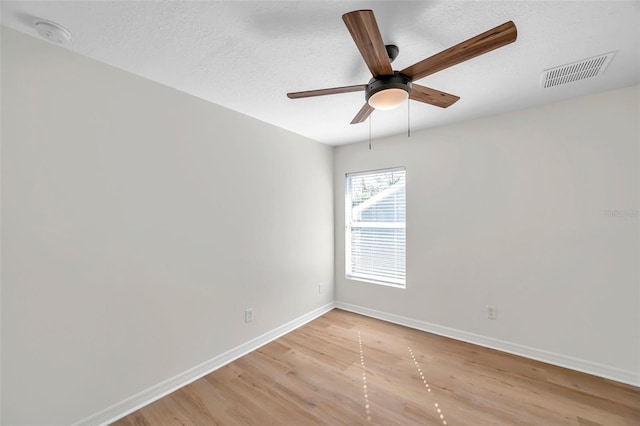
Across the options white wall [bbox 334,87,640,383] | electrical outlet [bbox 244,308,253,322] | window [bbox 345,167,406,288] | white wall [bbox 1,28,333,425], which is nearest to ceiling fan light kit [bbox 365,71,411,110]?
white wall [bbox 1,28,333,425]

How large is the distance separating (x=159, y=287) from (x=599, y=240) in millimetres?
3639

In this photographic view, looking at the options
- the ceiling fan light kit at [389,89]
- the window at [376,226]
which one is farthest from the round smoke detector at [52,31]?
the window at [376,226]

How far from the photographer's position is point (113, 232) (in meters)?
1.79

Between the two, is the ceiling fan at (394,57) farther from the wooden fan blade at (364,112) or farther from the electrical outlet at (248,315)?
the electrical outlet at (248,315)

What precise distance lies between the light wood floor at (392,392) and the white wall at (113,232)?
1.16 feet

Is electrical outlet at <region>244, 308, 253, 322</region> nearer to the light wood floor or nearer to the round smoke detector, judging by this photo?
the light wood floor

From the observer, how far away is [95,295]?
1705 mm

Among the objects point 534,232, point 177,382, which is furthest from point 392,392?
point 534,232

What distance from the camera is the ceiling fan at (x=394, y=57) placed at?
3.52ft

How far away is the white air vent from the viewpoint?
1.73 meters

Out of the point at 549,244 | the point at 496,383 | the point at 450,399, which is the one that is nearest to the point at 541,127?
the point at 549,244

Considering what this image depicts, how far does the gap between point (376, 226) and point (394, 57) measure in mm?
2262

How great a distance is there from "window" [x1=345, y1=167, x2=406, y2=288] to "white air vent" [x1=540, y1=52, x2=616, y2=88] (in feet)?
5.18

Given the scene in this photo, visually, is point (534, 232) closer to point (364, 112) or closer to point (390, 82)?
point (364, 112)
